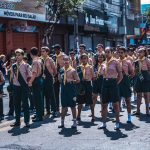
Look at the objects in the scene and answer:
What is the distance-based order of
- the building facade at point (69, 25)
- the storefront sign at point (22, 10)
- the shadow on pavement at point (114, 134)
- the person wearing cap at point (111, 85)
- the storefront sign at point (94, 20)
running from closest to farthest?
the shadow on pavement at point (114, 134)
the person wearing cap at point (111, 85)
the storefront sign at point (22, 10)
the building facade at point (69, 25)
the storefront sign at point (94, 20)

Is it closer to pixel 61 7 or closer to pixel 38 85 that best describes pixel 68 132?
pixel 38 85

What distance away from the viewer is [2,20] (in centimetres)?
2712

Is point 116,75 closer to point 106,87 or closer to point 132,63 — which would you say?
point 106,87

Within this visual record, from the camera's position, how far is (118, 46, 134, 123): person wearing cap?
11.3 meters

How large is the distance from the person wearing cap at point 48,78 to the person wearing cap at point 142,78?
7.44ft

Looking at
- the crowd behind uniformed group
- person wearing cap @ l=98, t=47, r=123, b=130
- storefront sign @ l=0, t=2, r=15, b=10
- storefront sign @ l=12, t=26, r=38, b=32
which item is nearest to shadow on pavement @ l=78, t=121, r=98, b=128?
the crowd behind uniformed group

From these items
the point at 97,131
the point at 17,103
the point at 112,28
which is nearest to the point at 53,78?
the point at 17,103

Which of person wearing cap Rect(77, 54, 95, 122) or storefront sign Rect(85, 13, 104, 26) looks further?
storefront sign Rect(85, 13, 104, 26)

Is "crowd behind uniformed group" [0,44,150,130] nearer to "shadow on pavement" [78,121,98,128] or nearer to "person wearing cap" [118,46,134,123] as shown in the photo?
"person wearing cap" [118,46,134,123]

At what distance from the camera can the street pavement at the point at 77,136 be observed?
8633 mm

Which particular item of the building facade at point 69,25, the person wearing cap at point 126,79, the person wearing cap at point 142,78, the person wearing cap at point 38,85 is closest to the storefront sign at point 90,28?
the building facade at point 69,25

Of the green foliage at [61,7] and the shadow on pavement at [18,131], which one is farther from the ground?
the green foliage at [61,7]

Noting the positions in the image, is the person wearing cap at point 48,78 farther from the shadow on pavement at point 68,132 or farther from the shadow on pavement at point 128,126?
Result: the shadow on pavement at point 128,126

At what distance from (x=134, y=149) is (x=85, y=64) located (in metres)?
3.99
